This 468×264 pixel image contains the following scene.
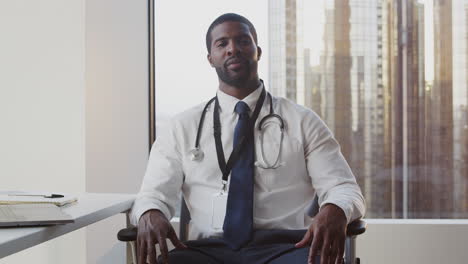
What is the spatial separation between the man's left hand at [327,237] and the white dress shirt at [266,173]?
0.67 feet

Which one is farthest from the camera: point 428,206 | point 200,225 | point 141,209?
point 428,206

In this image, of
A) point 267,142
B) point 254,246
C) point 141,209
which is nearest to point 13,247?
point 141,209

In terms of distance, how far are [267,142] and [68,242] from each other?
4.42 ft

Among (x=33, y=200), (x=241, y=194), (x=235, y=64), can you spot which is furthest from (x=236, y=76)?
(x=33, y=200)

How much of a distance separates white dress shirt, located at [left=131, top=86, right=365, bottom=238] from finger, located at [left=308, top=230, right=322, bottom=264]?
0.28 metres

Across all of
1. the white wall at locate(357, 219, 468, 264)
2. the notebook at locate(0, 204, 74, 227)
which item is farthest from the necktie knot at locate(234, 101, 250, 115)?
the white wall at locate(357, 219, 468, 264)

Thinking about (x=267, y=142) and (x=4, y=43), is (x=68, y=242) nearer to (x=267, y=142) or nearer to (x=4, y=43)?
(x=4, y=43)

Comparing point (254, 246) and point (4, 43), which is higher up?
point (4, 43)

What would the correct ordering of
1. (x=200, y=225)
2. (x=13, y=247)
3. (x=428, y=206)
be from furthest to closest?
(x=428, y=206)
(x=200, y=225)
(x=13, y=247)

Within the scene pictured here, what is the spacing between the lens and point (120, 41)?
2744mm

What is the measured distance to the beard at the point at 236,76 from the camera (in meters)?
2.04

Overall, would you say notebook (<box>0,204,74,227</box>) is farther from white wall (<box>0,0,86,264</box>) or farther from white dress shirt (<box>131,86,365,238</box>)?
white wall (<box>0,0,86,264</box>)

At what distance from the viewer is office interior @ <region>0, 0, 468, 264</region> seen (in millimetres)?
2693

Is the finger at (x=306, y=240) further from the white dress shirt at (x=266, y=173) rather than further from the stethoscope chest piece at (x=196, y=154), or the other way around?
the stethoscope chest piece at (x=196, y=154)
